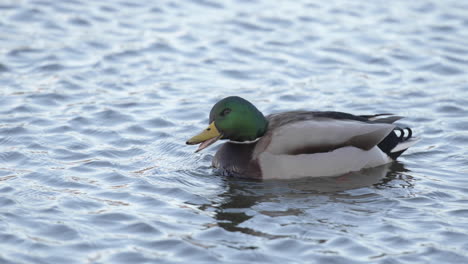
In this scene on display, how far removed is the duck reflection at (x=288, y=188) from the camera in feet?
25.6

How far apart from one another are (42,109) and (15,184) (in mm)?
2401

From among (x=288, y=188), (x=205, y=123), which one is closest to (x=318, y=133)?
(x=288, y=188)

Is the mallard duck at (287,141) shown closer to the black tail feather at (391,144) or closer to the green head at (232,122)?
the green head at (232,122)

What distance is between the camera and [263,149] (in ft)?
28.7

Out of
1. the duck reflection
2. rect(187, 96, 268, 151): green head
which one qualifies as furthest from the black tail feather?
rect(187, 96, 268, 151): green head

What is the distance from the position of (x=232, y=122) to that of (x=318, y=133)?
2.74 feet

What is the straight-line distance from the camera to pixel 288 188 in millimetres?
8445

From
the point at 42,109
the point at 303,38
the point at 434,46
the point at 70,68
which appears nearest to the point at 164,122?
the point at 42,109

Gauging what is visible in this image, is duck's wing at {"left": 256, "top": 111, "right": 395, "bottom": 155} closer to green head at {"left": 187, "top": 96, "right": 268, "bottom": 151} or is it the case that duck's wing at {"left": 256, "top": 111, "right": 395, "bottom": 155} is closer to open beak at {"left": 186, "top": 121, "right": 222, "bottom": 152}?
green head at {"left": 187, "top": 96, "right": 268, "bottom": 151}

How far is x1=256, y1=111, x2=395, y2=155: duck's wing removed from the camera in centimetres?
866

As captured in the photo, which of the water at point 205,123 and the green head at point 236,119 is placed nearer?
the water at point 205,123

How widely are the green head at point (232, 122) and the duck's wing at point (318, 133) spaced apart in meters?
0.16

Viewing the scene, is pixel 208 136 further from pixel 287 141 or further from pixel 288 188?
pixel 288 188

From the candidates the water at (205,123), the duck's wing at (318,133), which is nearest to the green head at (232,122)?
the duck's wing at (318,133)
